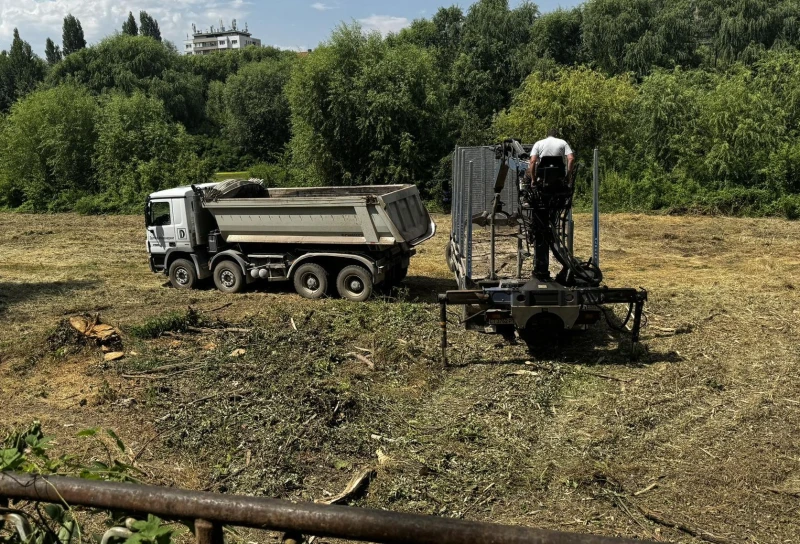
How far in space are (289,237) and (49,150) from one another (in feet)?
92.9

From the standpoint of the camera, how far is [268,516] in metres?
1.62

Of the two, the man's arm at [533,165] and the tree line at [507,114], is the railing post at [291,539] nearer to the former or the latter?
the man's arm at [533,165]

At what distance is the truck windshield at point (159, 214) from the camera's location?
13.0 meters

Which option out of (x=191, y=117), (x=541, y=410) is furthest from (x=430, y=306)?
(x=191, y=117)

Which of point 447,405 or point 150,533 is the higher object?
point 150,533

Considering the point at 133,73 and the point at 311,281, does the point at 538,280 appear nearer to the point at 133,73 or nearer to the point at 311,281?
the point at 311,281

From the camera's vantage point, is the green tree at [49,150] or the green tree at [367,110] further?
the green tree at [49,150]

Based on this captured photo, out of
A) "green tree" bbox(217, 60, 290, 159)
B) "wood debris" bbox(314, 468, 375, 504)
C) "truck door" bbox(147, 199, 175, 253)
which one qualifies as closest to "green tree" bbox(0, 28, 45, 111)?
"green tree" bbox(217, 60, 290, 159)

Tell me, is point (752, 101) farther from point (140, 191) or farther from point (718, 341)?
point (140, 191)

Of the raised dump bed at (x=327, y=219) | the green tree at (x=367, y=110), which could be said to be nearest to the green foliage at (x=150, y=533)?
the raised dump bed at (x=327, y=219)

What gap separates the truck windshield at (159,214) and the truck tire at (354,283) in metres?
3.97

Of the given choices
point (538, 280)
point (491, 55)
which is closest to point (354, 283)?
point (538, 280)

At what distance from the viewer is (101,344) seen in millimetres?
9242

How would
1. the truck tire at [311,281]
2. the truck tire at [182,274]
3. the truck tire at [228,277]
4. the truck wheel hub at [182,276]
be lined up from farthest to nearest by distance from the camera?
the truck wheel hub at [182,276] < the truck tire at [182,274] < the truck tire at [228,277] < the truck tire at [311,281]
